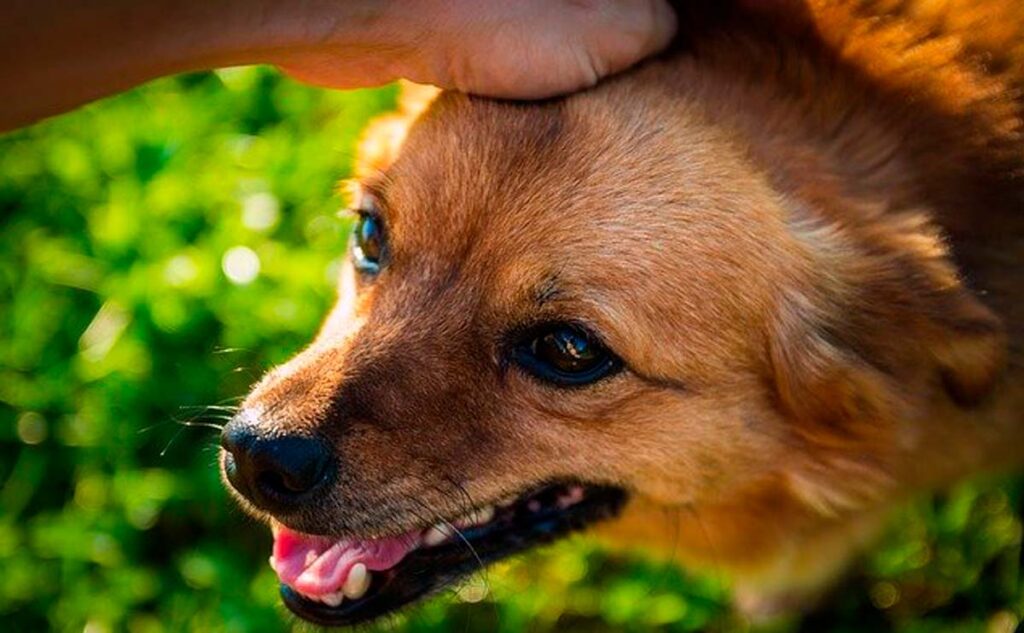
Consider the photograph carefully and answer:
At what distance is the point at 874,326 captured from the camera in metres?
2.72

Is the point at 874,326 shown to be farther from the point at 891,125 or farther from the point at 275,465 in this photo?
the point at 275,465

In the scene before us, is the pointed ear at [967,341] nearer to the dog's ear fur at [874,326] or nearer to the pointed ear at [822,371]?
the dog's ear fur at [874,326]

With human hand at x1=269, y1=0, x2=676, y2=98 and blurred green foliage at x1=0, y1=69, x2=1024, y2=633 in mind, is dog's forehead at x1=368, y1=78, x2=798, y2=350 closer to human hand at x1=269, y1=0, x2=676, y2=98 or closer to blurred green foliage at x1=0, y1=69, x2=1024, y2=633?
human hand at x1=269, y1=0, x2=676, y2=98

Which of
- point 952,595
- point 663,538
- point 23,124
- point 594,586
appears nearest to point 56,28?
A: point 23,124

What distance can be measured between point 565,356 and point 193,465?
1.86m

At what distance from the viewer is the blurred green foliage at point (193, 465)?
380 centimetres

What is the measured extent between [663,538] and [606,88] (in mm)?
1307

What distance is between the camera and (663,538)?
3318 millimetres

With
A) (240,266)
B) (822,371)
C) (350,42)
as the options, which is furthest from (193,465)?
(822,371)

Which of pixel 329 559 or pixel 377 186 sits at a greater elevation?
pixel 377 186

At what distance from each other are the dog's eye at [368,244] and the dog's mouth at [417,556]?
0.68 meters

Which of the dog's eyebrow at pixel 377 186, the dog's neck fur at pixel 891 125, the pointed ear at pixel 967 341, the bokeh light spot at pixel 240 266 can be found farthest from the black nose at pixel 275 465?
the bokeh light spot at pixel 240 266

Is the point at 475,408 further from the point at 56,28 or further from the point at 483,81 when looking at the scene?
the point at 56,28

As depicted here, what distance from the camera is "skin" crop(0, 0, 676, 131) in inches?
103
